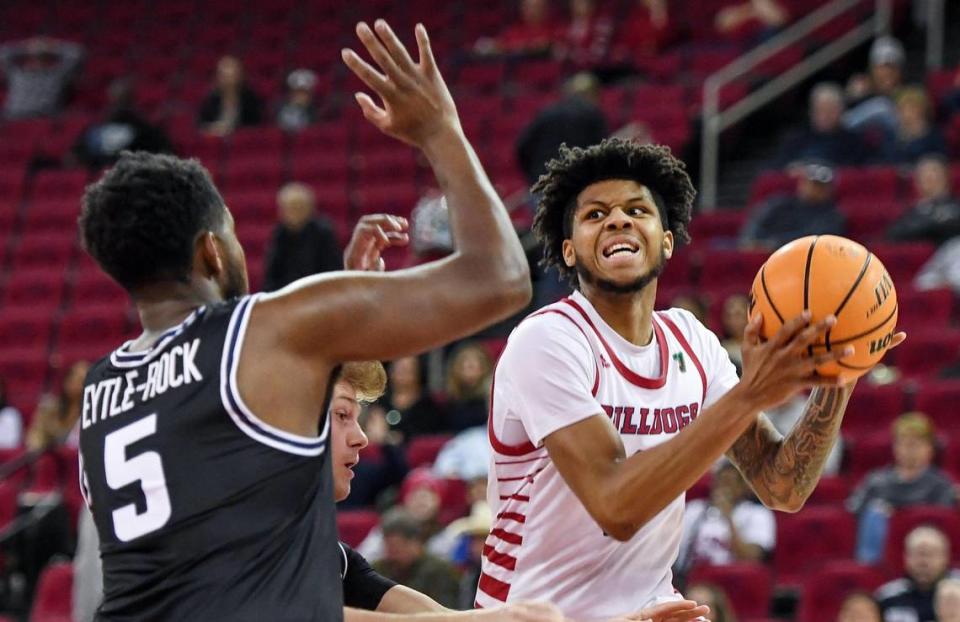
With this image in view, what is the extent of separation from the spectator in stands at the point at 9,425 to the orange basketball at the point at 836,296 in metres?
9.16

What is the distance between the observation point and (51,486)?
11.2 m

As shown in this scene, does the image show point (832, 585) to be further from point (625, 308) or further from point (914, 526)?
point (625, 308)

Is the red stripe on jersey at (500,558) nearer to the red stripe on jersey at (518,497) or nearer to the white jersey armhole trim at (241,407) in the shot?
the red stripe on jersey at (518,497)

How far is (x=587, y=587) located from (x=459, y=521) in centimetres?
501

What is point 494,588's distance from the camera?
4137mm

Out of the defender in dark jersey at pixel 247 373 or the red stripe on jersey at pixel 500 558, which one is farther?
the red stripe on jersey at pixel 500 558

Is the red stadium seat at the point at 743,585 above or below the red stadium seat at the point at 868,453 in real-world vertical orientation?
below

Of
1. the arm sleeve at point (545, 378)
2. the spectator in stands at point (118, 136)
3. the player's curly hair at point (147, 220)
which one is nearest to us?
the player's curly hair at point (147, 220)

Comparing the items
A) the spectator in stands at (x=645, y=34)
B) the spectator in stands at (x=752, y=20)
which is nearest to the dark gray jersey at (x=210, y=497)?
the spectator in stands at (x=752, y=20)

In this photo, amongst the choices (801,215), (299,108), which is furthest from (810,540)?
(299,108)

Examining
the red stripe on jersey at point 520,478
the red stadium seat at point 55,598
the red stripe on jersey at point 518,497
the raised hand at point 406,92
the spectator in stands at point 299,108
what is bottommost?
the red stadium seat at point 55,598

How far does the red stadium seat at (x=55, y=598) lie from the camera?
9.20 metres

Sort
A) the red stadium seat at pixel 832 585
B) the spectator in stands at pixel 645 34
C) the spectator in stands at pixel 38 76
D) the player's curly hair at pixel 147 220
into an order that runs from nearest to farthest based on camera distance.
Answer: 1. the player's curly hair at pixel 147 220
2. the red stadium seat at pixel 832 585
3. the spectator in stands at pixel 645 34
4. the spectator in stands at pixel 38 76

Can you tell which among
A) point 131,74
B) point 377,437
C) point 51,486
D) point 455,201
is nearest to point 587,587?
point 455,201
